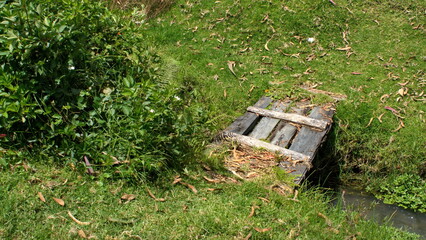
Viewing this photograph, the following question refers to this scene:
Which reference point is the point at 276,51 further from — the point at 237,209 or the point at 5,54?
the point at 5,54

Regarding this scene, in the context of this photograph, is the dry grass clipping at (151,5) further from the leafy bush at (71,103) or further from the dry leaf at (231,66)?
the leafy bush at (71,103)

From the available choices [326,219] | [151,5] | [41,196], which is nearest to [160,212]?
[41,196]

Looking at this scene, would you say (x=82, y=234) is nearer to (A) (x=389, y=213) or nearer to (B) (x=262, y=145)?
(B) (x=262, y=145)

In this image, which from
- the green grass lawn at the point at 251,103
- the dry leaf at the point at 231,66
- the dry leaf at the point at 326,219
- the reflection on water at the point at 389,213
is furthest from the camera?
the dry leaf at the point at 231,66

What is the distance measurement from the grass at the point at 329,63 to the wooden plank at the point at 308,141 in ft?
1.21

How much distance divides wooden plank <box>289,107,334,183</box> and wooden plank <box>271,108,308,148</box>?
0.24ft

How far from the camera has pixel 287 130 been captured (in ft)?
16.5

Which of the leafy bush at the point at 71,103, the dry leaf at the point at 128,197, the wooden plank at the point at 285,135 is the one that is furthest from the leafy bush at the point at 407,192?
the dry leaf at the point at 128,197

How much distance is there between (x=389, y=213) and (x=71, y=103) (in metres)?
3.83

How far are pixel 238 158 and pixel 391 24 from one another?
5.76 m

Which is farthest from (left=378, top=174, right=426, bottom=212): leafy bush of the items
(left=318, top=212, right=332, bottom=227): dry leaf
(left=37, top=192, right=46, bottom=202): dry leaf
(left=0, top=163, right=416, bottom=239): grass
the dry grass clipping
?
the dry grass clipping

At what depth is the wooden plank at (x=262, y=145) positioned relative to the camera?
14.4ft

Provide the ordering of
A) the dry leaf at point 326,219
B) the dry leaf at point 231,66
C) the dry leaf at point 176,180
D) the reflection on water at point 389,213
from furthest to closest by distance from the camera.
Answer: the dry leaf at point 231,66, the reflection on water at point 389,213, the dry leaf at point 176,180, the dry leaf at point 326,219

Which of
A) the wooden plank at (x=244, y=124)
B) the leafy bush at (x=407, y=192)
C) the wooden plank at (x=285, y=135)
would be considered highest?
the wooden plank at (x=285, y=135)
